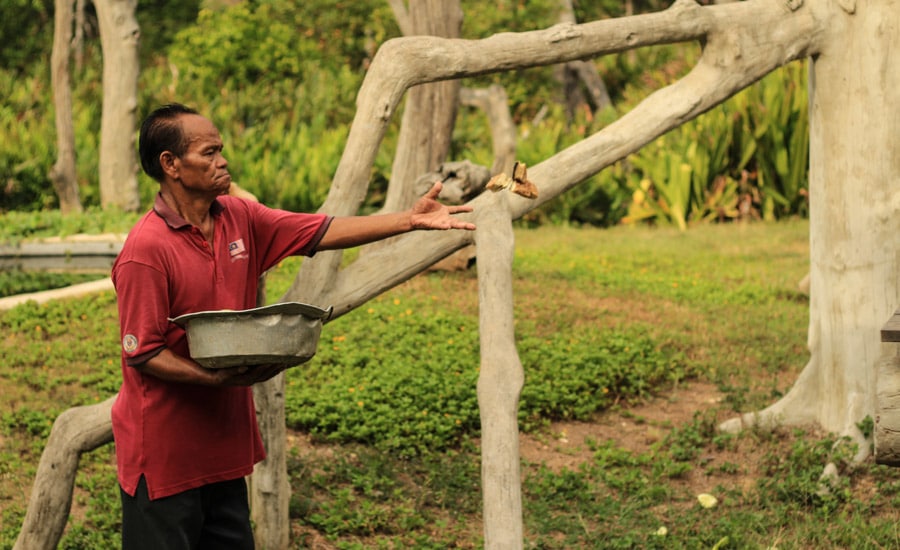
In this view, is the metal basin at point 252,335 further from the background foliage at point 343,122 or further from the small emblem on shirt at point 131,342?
the background foliage at point 343,122

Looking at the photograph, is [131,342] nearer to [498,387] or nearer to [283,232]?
[283,232]

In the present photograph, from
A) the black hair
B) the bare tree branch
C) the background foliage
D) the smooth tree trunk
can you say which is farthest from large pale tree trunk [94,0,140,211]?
the black hair

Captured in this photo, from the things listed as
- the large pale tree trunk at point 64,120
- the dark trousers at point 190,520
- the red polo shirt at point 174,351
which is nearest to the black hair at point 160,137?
the red polo shirt at point 174,351

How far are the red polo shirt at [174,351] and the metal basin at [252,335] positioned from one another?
0.33ft

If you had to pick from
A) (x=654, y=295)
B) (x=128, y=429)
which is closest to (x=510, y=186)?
(x=128, y=429)

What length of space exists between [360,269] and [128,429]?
1358 mm

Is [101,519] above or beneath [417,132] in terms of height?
beneath

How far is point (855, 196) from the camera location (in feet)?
18.3

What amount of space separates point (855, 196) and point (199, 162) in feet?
11.2

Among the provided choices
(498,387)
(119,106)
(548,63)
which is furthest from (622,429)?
(119,106)

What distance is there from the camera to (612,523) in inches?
207

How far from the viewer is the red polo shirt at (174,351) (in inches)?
127

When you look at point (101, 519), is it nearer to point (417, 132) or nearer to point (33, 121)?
point (417, 132)

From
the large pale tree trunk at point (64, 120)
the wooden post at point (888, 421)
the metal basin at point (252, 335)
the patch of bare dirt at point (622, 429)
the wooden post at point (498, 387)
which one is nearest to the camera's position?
the metal basin at point (252, 335)
